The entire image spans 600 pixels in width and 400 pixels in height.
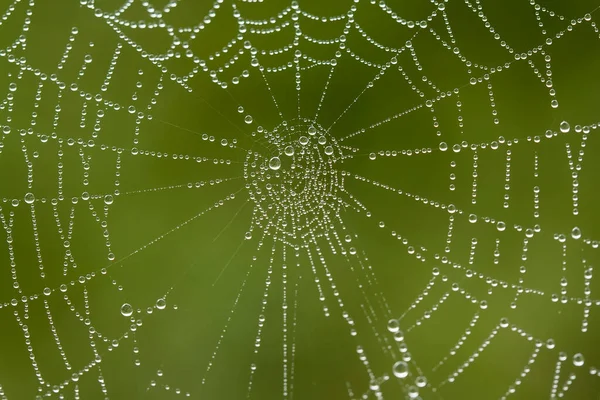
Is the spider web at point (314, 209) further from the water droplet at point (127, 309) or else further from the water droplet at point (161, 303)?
the water droplet at point (127, 309)

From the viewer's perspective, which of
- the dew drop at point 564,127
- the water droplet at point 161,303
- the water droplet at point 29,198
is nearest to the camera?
the water droplet at point 29,198

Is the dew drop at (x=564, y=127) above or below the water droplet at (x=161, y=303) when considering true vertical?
above

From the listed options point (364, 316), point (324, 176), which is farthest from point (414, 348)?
point (324, 176)

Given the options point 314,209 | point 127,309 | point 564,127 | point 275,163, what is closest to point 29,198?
point 127,309

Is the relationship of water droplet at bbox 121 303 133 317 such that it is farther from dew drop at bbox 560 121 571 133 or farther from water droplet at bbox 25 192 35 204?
dew drop at bbox 560 121 571 133

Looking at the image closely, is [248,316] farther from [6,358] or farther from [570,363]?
[570,363]

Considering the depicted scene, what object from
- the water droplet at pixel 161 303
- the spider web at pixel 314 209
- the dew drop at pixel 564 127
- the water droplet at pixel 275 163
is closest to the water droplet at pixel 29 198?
the spider web at pixel 314 209

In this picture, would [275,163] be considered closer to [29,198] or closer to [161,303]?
[161,303]

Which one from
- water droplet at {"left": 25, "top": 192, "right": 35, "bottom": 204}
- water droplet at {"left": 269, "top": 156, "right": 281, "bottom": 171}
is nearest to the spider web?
water droplet at {"left": 269, "top": 156, "right": 281, "bottom": 171}
